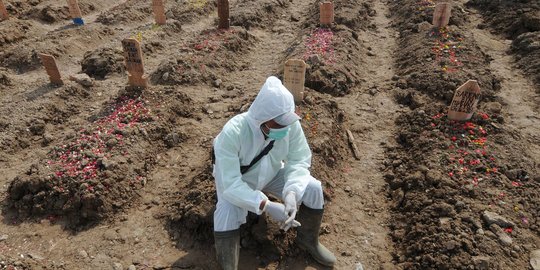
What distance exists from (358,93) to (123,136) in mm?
4330

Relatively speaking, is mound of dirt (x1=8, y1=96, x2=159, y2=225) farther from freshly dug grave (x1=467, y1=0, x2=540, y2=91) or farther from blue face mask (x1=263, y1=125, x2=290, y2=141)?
freshly dug grave (x1=467, y1=0, x2=540, y2=91)

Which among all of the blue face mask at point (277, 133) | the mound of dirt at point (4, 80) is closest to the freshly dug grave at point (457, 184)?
the blue face mask at point (277, 133)

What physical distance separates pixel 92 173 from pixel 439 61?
21.2 ft

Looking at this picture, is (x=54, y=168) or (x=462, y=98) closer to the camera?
(x=54, y=168)

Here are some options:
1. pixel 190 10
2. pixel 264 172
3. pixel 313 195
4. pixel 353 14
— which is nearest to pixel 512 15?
pixel 353 14

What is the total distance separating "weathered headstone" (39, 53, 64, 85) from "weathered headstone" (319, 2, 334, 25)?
6018 mm

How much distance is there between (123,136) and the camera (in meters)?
5.39

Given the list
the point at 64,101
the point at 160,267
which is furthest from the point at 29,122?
the point at 160,267

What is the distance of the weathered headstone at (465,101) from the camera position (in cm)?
522

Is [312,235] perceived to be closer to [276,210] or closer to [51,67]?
[276,210]

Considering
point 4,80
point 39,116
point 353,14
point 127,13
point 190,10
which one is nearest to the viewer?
point 39,116

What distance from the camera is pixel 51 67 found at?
6.98m

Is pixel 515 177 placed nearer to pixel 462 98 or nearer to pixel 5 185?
pixel 462 98

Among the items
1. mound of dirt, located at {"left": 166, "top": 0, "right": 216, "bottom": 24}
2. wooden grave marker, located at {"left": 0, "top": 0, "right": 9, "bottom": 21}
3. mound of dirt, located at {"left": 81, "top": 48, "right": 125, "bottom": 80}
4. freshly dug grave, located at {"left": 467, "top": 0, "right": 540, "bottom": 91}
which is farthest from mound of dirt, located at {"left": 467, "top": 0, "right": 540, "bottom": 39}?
wooden grave marker, located at {"left": 0, "top": 0, "right": 9, "bottom": 21}
